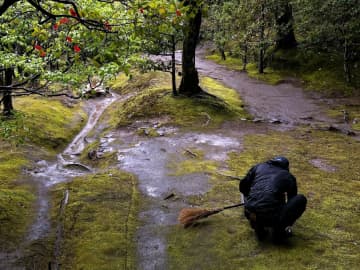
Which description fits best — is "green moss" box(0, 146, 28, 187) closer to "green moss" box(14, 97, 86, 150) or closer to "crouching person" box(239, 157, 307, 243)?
"green moss" box(14, 97, 86, 150)

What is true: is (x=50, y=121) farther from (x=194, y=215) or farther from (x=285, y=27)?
(x=285, y=27)

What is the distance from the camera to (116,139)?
72.5 feet

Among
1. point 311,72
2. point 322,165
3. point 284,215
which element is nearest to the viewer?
point 284,215

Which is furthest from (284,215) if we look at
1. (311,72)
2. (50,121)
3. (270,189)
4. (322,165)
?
(311,72)

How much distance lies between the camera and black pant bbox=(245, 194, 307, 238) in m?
8.80

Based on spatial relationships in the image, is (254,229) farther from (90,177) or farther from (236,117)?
(236,117)

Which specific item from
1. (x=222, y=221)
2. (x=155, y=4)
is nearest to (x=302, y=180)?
(x=222, y=221)

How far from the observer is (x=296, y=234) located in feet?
33.2

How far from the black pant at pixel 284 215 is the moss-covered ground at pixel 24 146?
6873 mm

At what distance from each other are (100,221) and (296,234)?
5657 millimetres

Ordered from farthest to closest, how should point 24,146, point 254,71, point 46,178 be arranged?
1. point 254,71
2. point 24,146
3. point 46,178

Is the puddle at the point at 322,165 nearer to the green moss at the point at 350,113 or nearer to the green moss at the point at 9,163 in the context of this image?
the green moss at the point at 350,113

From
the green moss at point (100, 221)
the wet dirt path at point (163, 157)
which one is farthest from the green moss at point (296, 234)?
the green moss at point (100, 221)

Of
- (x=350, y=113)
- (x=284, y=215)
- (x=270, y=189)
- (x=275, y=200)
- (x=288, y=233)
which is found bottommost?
(x=350, y=113)
